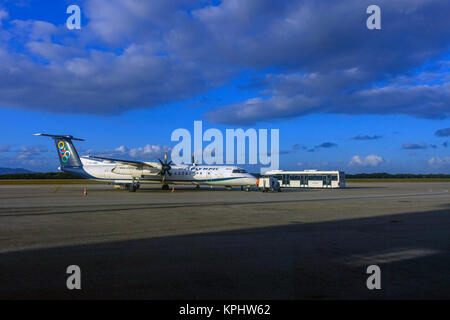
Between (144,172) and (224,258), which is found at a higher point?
(144,172)

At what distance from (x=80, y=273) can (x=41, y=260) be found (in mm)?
1725

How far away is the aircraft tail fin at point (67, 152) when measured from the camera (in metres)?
45.7

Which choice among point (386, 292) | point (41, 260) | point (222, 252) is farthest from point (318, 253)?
point (41, 260)

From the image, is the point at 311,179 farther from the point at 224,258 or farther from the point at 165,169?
the point at 224,258

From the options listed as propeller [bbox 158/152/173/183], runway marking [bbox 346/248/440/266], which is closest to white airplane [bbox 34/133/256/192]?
propeller [bbox 158/152/173/183]

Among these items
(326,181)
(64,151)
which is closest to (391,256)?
(326,181)

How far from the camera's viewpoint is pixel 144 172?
147 feet

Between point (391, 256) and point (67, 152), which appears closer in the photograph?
point (391, 256)

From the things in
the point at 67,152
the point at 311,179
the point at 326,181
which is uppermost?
the point at 67,152

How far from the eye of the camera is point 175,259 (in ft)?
26.8

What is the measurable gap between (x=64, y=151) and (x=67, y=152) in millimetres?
389

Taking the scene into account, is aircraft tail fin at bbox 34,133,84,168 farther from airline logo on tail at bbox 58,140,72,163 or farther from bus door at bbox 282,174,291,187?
bus door at bbox 282,174,291,187

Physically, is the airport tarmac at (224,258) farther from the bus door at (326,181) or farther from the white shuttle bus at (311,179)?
the bus door at (326,181)
